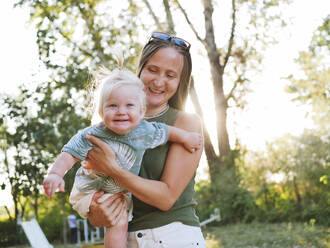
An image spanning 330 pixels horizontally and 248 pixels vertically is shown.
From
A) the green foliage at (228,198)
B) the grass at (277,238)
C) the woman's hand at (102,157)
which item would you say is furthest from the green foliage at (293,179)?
the woman's hand at (102,157)

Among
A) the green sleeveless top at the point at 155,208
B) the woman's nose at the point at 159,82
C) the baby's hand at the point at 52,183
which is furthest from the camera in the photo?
the woman's nose at the point at 159,82

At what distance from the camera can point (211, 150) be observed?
54.5 ft

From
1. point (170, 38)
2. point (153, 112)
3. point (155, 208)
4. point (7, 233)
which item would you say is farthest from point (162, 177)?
point (7, 233)

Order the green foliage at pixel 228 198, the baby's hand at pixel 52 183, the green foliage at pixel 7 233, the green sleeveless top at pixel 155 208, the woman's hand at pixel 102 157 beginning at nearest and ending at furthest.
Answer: the baby's hand at pixel 52 183 → the woman's hand at pixel 102 157 → the green sleeveless top at pixel 155 208 → the green foliage at pixel 228 198 → the green foliage at pixel 7 233

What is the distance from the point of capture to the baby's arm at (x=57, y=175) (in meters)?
1.89

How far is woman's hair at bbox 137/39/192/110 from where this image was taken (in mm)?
2307

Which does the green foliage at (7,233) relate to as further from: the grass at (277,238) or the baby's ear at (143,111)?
the baby's ear at (143,111)

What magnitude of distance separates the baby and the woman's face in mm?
103

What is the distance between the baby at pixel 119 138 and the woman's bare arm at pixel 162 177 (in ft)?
0.15

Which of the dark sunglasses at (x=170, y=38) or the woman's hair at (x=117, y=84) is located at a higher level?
the dark sunglasses at (x=170, y=38)

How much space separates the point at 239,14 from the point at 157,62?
14.9m

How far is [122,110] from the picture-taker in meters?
2.04

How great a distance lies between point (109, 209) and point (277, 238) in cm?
862

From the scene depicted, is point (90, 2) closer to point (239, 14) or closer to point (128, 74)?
point (239, 14)
